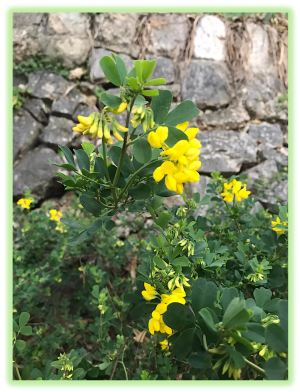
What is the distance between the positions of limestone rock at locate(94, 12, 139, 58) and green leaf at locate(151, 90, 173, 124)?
2087 millimetres

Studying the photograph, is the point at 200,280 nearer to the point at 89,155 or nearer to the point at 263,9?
the point at 89,155

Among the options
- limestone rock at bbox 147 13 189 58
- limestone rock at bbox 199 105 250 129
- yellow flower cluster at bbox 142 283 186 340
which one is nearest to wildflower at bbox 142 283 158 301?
yellow flower cluster at bbox 142 283 186 340

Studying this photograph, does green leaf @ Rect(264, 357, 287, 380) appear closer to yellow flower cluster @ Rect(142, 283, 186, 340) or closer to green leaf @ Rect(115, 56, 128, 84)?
yellow flower cluster @ Rect(142, 283, 186, 340)

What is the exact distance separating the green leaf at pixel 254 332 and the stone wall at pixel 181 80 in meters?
1.71

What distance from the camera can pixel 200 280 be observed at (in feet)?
1.67

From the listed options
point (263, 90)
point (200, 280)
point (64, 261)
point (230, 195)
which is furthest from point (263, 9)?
point (263, 90)

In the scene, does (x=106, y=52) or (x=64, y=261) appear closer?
(x=64, y=261)

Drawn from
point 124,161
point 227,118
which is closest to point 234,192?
point 124,161

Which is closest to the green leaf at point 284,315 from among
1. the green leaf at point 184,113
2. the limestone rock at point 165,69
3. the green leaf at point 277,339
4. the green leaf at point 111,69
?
the green leaf at point 277,339

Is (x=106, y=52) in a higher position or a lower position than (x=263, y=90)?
higher

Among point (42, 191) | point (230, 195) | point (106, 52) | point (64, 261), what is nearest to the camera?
point (230, 195)

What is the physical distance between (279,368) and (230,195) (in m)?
0.68

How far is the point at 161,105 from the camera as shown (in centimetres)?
48

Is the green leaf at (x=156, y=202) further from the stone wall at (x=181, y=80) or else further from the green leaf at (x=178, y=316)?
the stone wall at (x=181, y=80)
